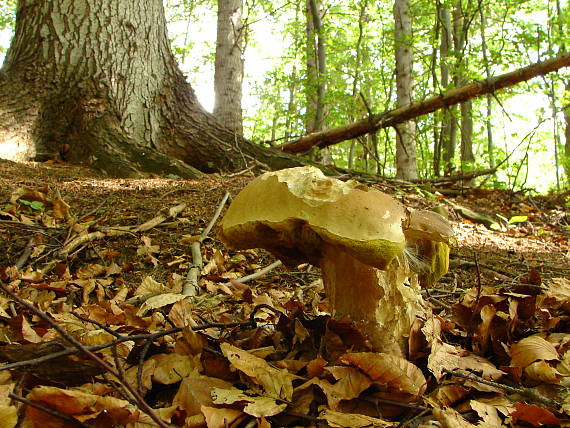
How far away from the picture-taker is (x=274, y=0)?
46.8 ft

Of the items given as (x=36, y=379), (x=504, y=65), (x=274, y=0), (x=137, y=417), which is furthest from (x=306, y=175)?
(x=274, y=0)

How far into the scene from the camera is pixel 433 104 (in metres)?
6.56

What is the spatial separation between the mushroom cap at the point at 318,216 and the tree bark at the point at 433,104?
5417 mm

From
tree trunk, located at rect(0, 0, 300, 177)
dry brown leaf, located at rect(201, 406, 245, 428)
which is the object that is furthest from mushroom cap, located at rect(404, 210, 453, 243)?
tree trunk, located at rect(0, 0, 300, 177)

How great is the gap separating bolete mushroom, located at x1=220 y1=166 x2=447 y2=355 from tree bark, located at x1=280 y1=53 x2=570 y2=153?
17.2ft

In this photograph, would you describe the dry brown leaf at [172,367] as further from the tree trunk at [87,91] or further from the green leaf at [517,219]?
the green leaf at [517,219]

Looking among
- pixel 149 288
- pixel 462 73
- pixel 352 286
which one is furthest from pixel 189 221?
pixel 462 73

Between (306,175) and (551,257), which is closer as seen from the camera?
(306,175)

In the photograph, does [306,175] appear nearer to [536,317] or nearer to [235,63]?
[536,317]

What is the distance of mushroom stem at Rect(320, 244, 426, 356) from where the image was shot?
153cm

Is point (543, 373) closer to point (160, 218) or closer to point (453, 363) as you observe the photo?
point (453, 363)

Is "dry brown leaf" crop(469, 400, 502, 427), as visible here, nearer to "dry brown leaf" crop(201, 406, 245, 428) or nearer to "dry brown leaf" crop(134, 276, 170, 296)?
"dry brown leaf" crop(201, 406, 245, 428)

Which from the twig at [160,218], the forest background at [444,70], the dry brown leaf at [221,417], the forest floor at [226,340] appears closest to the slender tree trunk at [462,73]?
the forest background at [444,70]

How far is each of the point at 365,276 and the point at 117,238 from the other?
2.44 meters
